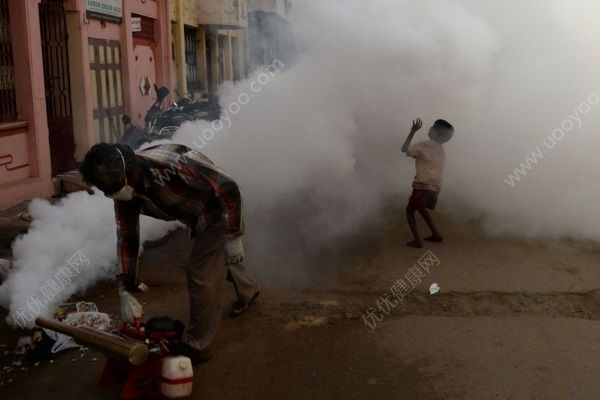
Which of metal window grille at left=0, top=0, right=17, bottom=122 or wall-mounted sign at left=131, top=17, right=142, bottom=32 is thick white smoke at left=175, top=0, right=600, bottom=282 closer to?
metal window grille at left=0, top=0, right=17, bottom=122

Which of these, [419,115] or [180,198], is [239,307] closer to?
[180,198]

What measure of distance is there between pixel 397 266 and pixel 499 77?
3.18m

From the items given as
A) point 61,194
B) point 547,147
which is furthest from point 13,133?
point 547,147

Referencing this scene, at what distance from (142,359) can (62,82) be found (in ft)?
22.2

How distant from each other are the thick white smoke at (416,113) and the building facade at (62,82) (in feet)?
6.23

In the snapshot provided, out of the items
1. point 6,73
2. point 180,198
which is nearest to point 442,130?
point 180,198

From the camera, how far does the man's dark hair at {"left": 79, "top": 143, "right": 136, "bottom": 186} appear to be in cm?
292

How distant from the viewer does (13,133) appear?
24.2 ft

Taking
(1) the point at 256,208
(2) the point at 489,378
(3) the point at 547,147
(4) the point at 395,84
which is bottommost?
(2) the point at 489,378

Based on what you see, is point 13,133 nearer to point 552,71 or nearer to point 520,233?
point 520,233

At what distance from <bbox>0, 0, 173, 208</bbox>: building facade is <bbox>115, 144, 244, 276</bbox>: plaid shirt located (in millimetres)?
4345

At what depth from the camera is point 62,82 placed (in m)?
8.74

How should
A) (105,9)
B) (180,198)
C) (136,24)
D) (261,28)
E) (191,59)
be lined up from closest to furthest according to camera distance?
(180,198) → (105,9) → (136,24) → (191,59) → (261,28)

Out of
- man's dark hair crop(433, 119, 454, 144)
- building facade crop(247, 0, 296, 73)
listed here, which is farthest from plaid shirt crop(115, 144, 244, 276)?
building facade crop(247, 0, 296, 73)
